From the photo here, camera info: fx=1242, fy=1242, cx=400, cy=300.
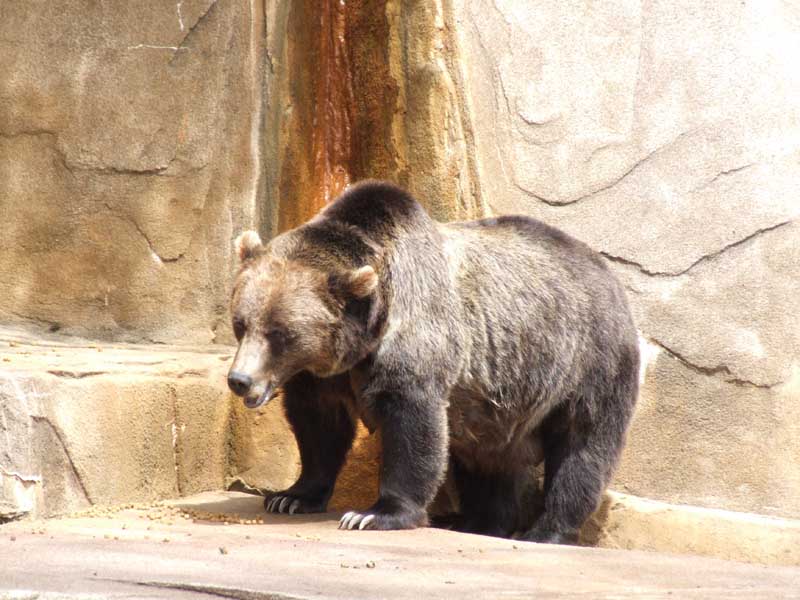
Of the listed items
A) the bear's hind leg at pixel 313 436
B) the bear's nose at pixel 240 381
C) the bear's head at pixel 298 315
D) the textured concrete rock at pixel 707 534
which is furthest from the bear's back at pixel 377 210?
the textured concrete rock at pixel 707 534

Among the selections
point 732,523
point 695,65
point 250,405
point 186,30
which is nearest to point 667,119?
point 695,65

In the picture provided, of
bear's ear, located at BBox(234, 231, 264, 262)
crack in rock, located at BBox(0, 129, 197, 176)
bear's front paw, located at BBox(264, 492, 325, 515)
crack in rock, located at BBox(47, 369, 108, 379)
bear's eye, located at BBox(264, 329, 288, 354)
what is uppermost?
crack in rock, located at BBox(0, 129, 197, 176)

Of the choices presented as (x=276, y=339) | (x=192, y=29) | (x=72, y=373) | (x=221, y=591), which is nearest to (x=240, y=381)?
(x=276, y=339)

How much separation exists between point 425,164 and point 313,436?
1723 mm

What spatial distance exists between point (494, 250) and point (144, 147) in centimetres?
216

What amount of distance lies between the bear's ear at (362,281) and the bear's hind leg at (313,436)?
586 millimetres

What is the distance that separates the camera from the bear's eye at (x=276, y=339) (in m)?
5.25

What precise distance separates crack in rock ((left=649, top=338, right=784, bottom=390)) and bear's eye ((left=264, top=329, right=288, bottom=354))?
2.54 meters

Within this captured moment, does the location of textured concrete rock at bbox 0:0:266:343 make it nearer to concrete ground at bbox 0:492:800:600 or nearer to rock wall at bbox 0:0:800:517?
rock wall at bbox 0:0:800:517

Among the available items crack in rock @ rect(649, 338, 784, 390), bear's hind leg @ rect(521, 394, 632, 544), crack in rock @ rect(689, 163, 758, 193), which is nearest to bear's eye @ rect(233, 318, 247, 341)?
bear's hind leg @ rect(521, 394, 632, 544)

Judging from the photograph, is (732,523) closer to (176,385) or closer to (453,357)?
(453,357)

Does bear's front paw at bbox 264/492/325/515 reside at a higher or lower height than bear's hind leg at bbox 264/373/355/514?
lower

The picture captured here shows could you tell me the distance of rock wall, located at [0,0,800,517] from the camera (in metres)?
6.82

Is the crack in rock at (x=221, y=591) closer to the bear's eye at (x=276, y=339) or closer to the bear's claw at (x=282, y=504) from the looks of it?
the bear's eye at (x=276, y=339)
